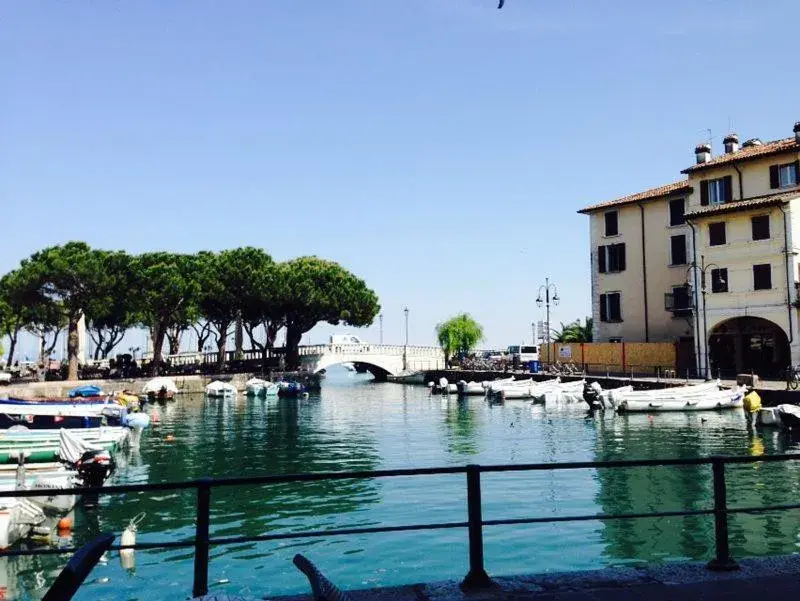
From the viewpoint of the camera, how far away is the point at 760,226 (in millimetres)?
42688

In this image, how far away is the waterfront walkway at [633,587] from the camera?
501 centimetres

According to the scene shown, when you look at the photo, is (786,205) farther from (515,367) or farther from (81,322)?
(81,322)

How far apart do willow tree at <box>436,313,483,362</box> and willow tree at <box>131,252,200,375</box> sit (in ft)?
121

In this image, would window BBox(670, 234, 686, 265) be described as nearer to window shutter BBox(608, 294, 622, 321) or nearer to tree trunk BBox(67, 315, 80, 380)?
window shutter BBox(608, 294, 622, 321)

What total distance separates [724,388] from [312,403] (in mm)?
31023

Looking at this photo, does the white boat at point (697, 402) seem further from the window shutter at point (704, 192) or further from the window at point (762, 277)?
the window shutter at point (704, 192)

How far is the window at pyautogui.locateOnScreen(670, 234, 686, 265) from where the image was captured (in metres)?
51.8

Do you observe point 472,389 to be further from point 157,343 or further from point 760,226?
point 157,343

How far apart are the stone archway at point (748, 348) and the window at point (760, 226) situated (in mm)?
5097

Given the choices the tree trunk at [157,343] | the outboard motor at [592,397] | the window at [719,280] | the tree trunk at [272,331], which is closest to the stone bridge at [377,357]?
the tree trunk at [272,331]

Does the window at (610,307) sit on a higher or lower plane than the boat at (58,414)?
higher

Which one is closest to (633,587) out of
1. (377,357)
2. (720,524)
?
(720,524)

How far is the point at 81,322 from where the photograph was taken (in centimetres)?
6381

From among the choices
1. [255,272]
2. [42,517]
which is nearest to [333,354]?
[255,272]
